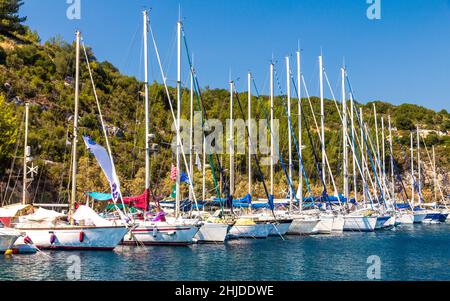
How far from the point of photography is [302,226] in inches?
1688

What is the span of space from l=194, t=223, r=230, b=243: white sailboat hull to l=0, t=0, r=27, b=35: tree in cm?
6972

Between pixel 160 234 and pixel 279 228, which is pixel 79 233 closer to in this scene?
pixel 160 234

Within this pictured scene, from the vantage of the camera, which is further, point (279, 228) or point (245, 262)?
point (279, 228)

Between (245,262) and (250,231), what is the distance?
1155cm

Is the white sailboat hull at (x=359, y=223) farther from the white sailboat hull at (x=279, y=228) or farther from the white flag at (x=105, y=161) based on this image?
the white flag at (x=105, y=161)

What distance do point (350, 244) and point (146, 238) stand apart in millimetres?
14732

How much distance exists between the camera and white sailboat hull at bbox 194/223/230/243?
35.1 meters

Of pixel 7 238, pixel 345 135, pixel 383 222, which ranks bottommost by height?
pixel 383 222

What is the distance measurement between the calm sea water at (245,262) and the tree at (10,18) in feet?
231

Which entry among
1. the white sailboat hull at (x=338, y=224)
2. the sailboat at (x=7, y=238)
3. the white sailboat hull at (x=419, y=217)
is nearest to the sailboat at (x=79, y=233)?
the sailboat at (x=7, y=238)

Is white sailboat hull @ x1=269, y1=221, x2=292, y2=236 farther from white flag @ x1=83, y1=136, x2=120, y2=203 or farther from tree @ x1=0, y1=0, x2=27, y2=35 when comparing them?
tree @ x1=0, y1=0, x2=27, y2=35

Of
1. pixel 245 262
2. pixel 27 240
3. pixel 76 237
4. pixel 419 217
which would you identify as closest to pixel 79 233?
pixel 76 237
